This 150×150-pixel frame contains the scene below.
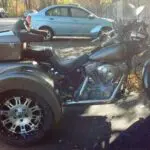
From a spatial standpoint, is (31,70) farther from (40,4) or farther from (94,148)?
(40,4)

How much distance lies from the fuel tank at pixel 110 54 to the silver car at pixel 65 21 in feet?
40.7

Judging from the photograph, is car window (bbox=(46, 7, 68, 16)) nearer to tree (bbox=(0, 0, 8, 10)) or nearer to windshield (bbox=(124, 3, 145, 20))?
windshield (bbox=(124, 3, 145, 20))

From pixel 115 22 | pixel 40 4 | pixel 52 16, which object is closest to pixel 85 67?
pixel 115 22

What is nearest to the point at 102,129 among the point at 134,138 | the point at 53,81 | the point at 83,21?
the point at 134,138

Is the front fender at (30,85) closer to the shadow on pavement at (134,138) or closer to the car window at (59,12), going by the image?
the shadow on pavement at (134,138)

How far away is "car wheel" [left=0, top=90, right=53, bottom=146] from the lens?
18.2 ft

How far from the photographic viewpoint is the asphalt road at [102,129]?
5508mm

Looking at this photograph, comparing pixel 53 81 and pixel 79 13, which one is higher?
pixel 79 13

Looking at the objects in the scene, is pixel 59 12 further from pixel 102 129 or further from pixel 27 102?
pixel 27 102

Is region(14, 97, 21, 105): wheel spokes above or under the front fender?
under

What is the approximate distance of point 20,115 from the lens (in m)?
5.62

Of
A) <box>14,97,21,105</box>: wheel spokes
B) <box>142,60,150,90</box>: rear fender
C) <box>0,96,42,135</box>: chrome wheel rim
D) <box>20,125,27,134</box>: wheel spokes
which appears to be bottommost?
<box>20,125,27,134</box>: wheel spokes

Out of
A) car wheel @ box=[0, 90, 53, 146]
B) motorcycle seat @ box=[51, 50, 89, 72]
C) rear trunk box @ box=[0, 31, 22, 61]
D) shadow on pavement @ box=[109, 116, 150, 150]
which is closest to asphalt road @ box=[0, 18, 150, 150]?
shadow on pavement @ box=[109, 116, 150, 150]

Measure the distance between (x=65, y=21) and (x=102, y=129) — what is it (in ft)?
43.1
